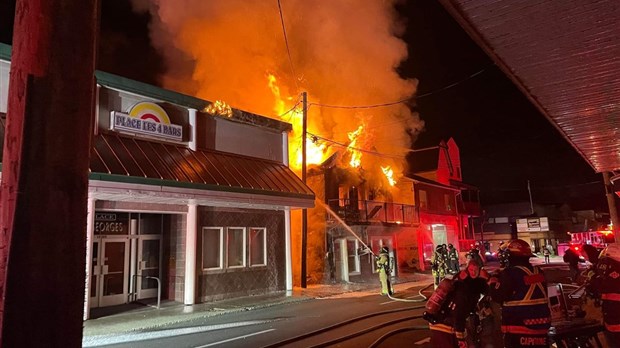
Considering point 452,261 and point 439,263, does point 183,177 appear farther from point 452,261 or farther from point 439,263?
point 452,261

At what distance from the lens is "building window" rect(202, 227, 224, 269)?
45.2 feet

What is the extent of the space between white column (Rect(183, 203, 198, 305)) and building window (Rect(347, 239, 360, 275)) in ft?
30.9

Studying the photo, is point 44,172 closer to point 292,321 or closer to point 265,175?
point 292,321

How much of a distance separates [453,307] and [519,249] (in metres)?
0.99

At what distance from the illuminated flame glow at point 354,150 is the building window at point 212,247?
10.7m

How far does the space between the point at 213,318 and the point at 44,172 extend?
32.1 ft

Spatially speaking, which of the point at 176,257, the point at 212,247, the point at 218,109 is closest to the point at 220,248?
the point at 212,247

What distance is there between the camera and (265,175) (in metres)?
15.1

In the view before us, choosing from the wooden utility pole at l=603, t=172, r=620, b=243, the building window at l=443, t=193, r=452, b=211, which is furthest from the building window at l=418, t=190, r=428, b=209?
the wooden utility pole at l=603, t=172, r=620, b=243

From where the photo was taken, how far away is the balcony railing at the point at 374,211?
68.2 feet

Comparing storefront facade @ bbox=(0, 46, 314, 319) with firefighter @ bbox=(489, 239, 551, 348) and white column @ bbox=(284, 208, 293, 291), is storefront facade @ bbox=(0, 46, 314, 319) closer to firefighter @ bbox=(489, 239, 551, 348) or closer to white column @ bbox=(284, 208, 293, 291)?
white column @ bbox=(284, 208, 293, 291)

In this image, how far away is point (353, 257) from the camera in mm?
21031

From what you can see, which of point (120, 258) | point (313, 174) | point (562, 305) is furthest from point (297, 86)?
point (562, 305)

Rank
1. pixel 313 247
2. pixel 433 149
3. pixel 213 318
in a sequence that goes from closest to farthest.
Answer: pixel 213 318
pixel 313 247
pixel 433 149
